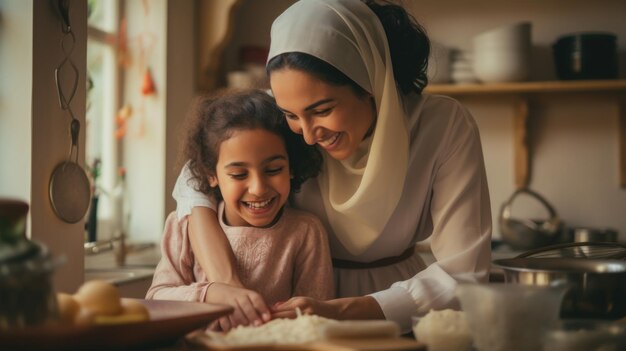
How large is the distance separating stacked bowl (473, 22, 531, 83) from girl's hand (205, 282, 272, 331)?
2.32m

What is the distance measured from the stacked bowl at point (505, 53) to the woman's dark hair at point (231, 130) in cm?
191

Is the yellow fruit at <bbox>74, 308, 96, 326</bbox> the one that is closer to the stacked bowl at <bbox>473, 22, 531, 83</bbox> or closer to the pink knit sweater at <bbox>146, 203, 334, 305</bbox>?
the pink knit sweater at <bbox>146, 203, 334, 305</bbox>

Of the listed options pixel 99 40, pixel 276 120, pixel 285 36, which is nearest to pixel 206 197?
pixel 276 120

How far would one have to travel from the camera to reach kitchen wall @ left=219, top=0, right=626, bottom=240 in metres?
3.59

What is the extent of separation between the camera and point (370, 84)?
1634 millimetres

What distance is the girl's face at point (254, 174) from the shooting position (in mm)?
1574

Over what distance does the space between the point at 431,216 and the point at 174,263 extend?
61 centimetres

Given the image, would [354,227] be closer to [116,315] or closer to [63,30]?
[116,315]

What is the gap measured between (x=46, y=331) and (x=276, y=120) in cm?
84

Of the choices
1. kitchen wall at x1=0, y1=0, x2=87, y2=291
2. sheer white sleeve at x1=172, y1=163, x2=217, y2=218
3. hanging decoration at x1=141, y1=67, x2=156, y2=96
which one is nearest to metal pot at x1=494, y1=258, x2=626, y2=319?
sheer white sleeve at x1=172, y1=163, x2=217, y2=218

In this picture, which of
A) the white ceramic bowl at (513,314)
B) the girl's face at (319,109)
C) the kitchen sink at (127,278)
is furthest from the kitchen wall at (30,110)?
the white ceramic bowl at (513,314)

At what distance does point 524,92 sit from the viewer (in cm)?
358

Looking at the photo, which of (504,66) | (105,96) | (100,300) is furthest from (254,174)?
(504,66)

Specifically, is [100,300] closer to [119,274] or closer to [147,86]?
[119,274]
